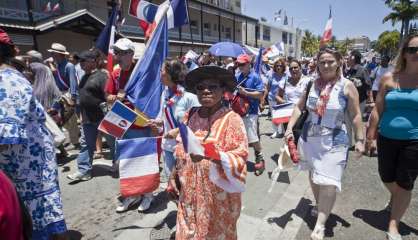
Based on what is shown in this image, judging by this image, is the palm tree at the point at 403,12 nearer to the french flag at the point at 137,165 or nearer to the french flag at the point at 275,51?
the french flag at the point at 275,51

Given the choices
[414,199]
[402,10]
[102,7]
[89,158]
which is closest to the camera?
[414,199]

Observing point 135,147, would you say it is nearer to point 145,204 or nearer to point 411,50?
point 145,204

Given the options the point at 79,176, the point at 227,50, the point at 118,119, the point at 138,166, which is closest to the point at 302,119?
the point at 138,166

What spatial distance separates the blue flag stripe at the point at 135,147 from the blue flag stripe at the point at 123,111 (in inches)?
9.7

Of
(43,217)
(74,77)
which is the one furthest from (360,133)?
(74,77)

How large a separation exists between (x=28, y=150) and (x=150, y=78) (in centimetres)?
168

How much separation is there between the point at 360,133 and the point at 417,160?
54 cm

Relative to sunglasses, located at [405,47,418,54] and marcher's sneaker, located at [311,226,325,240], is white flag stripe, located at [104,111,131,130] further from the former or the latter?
sunglasses, located at [405,47,418,54]

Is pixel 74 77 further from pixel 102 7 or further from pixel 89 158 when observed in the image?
pixel 102 7

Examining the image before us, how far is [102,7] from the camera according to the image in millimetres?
21547

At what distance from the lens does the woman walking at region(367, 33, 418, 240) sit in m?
3.05

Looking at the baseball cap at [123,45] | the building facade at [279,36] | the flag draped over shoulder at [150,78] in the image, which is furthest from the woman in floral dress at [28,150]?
the building facade at [279,36]

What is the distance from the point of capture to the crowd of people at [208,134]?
205 centimetres

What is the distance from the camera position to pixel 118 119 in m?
3.60
